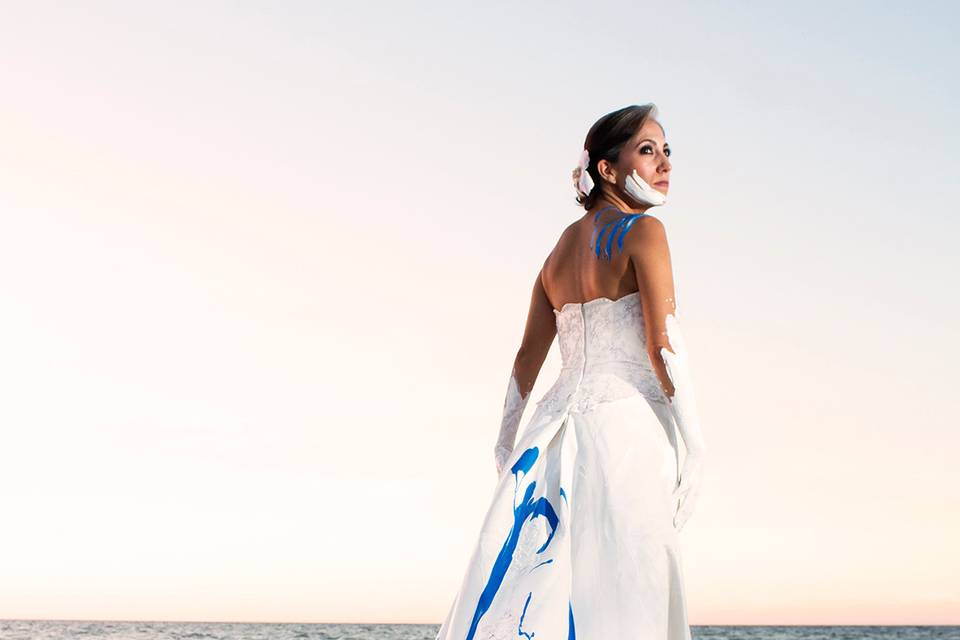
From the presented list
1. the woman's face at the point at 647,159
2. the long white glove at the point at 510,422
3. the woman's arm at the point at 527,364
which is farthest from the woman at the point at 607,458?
the long white glove at the point at 510,422

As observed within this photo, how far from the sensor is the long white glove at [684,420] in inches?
163

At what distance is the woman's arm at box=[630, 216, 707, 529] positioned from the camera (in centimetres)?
413

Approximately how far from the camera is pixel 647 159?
470cm

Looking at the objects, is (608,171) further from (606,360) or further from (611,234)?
(606,360)

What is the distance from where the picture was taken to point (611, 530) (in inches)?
162

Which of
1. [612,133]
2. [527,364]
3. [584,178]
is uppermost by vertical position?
[612,133]

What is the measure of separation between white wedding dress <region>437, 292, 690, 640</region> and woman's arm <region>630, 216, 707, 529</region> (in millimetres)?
96

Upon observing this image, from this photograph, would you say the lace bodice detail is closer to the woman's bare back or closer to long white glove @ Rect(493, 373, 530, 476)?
the woman's bare back

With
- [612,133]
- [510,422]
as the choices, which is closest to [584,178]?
[612,133]

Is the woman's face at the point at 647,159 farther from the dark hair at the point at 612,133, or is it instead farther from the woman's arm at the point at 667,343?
the woman's arm at the point at 667,343

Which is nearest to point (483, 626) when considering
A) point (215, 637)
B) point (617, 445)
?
point (617, 445)

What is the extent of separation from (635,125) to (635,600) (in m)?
1.94

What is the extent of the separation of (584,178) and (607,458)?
4.11ft

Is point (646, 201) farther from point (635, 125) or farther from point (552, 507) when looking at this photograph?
point (552, 507)
